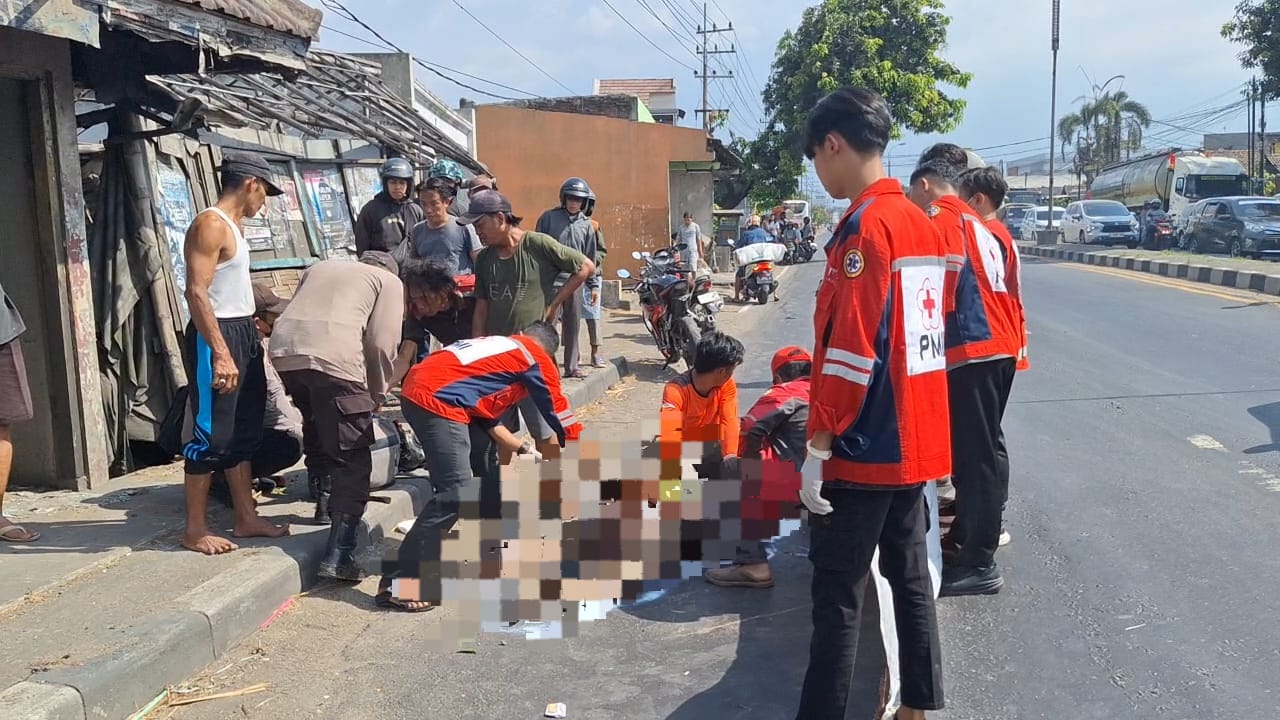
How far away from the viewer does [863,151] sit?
9.43 feet

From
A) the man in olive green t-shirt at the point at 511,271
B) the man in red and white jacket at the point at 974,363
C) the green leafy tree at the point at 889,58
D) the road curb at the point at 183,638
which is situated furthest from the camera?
the green leafy tree at the point at 889,58

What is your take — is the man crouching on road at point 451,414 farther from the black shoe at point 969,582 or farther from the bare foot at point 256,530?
the black shoe at point 969,582

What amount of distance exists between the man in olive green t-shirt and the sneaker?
87.2 inches

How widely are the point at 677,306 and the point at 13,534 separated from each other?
6.29 m

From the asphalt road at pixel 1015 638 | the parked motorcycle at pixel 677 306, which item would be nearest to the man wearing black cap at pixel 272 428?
the asphalt road at pixel 1015 638

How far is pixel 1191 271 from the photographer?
66.7 ft

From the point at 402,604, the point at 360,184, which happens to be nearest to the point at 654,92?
the point at 360,184

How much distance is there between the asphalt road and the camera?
11.3 ft

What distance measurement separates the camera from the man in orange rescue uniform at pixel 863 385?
8.91ft

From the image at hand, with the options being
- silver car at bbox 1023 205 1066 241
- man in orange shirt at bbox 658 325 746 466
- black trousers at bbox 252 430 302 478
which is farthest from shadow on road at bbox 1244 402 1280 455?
silver car at bbox 1023 205 1066 241

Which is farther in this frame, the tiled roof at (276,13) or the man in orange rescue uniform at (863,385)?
the tiled roof at (276,13)

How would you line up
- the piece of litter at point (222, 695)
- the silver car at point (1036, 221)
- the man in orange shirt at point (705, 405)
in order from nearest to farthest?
the piece of litter at point (222, 695) < the man in orange shirt at point (705, 405) < the silver car at point (1036, 221)

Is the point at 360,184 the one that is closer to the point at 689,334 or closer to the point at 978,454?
the point at 689,334

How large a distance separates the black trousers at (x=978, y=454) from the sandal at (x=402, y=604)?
219cm
